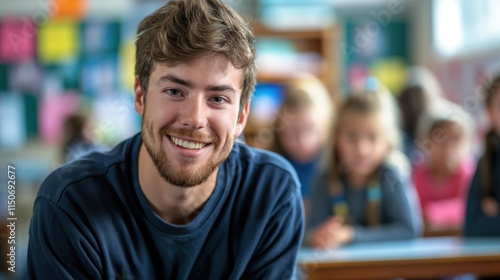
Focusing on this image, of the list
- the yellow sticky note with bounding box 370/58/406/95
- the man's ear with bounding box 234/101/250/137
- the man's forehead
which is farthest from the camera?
the yellow sticky note with bounding box 370/58/406/95

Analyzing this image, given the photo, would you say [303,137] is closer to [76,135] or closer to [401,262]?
[401,262]

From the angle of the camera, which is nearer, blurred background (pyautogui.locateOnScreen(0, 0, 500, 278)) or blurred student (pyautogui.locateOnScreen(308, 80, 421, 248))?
blurred student (pyautogui.locateOnScreen(308, 80, 421, 248))

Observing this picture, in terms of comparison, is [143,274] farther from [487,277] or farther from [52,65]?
[52,65]

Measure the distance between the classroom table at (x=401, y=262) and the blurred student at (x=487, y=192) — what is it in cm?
17

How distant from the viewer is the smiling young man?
1142mm

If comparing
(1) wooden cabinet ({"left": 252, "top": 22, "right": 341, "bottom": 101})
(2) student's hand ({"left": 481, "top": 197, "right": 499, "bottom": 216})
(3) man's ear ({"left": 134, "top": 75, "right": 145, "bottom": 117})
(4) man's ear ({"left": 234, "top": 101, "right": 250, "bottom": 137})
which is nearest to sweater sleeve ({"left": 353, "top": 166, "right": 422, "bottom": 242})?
(2) student's hand ({"left": 481, "top": 197, "right": 499, "bottom": 216})

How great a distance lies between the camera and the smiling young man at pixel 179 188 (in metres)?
1.14

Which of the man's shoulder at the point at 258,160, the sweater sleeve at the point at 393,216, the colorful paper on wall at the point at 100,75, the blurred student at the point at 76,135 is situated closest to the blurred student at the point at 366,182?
the sweater sleeve at the point at 393,216

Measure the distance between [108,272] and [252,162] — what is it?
1.15 feet

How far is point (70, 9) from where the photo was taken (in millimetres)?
5840

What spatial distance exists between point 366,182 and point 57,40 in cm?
405

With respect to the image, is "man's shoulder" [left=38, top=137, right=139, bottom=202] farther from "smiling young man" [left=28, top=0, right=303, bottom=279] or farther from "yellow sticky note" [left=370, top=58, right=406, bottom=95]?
"yellow sticky note" [left=370, top=58, right=406, bottom=95]

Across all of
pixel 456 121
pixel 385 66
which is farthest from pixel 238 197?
pixel 385 66

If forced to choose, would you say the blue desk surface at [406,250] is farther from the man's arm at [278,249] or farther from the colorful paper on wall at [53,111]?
the colorful paper on wall at [53,111]
